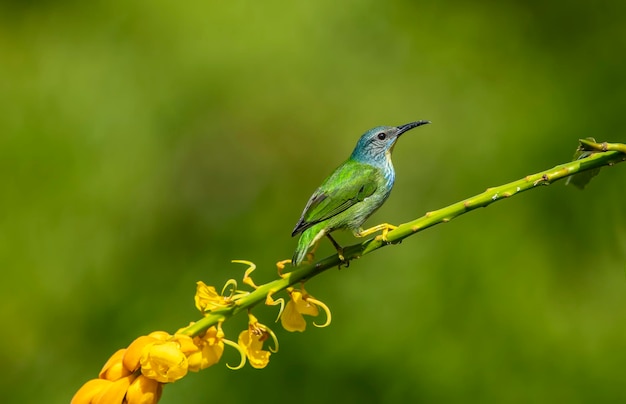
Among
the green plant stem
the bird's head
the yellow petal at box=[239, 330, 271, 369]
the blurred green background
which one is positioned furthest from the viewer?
the blurred green background

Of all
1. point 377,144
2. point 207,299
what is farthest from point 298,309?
point 377,144

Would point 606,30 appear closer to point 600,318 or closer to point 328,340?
point 600,318

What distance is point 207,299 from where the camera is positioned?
3.20 feet

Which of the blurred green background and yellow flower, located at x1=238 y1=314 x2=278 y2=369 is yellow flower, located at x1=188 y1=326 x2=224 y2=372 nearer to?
yellow flower, located at x1=238 y1=314 x2=278 y2=369

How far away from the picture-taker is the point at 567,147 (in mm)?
2090

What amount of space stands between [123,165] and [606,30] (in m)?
1.42

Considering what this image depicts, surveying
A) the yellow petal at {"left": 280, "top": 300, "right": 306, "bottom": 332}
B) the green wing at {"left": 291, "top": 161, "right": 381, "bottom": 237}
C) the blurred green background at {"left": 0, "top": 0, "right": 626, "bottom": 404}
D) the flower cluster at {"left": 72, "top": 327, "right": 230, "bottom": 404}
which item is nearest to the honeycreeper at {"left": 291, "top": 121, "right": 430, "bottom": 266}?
the green wing at {"left": 291, "top": 161, "right": 381, "bottom": 237}

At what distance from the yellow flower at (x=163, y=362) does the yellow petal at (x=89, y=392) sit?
0.15ft

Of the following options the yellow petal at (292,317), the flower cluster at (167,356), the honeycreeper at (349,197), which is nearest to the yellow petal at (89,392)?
the flower cluster at (167,356)

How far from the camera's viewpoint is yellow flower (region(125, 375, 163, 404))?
90cm

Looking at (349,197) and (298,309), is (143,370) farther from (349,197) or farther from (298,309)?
(349,197)

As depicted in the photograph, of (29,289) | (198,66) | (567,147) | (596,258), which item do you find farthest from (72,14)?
(596,258)

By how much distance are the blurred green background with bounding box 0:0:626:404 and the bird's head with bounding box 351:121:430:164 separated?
18.5 inches

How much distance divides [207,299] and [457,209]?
315 mm
